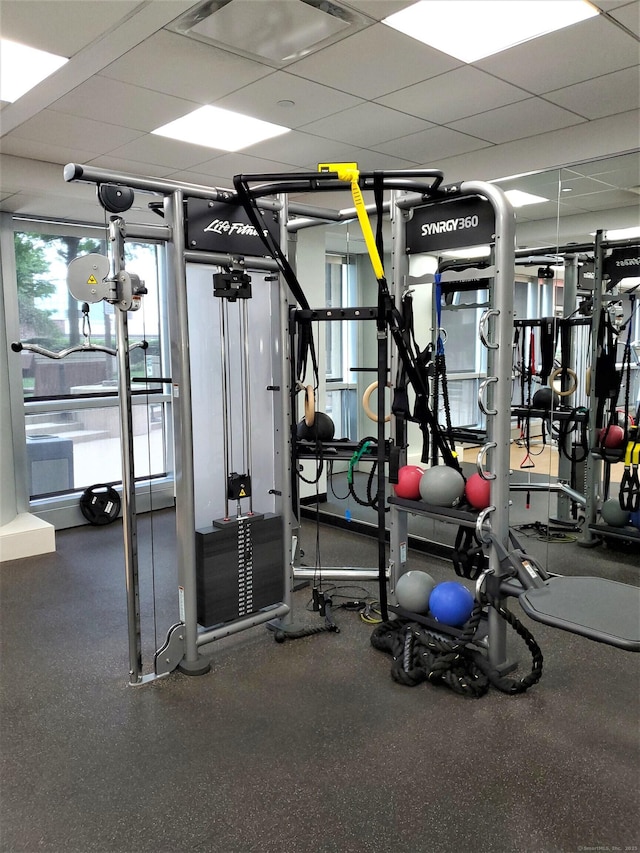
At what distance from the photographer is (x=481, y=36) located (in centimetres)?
254

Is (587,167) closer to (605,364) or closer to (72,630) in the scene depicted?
(605,364)

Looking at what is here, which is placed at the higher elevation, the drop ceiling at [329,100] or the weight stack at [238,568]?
the drop ceiling at [329,100]

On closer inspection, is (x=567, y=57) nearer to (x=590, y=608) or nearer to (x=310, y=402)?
(x=310, y=402)

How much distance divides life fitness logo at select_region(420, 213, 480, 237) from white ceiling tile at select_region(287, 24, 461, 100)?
641 mm

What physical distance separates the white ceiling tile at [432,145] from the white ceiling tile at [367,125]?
0.10m

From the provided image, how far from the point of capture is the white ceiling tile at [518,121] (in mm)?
3291

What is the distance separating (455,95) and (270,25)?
1085 millimetres

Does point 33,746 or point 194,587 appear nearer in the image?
point 33,746

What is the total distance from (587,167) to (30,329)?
4.13 meters

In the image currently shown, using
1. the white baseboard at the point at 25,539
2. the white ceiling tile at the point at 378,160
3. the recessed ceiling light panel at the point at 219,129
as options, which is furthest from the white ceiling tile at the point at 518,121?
the white baseboard at the point at 25,539

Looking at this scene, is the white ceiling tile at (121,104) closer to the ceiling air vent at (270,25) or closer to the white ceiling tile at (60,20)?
the white ceiling tile at (60,20)

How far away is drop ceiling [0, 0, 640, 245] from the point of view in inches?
94.0

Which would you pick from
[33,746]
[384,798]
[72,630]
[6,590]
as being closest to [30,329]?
[6,590]

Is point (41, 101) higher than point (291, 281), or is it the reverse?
point (41, 101)
